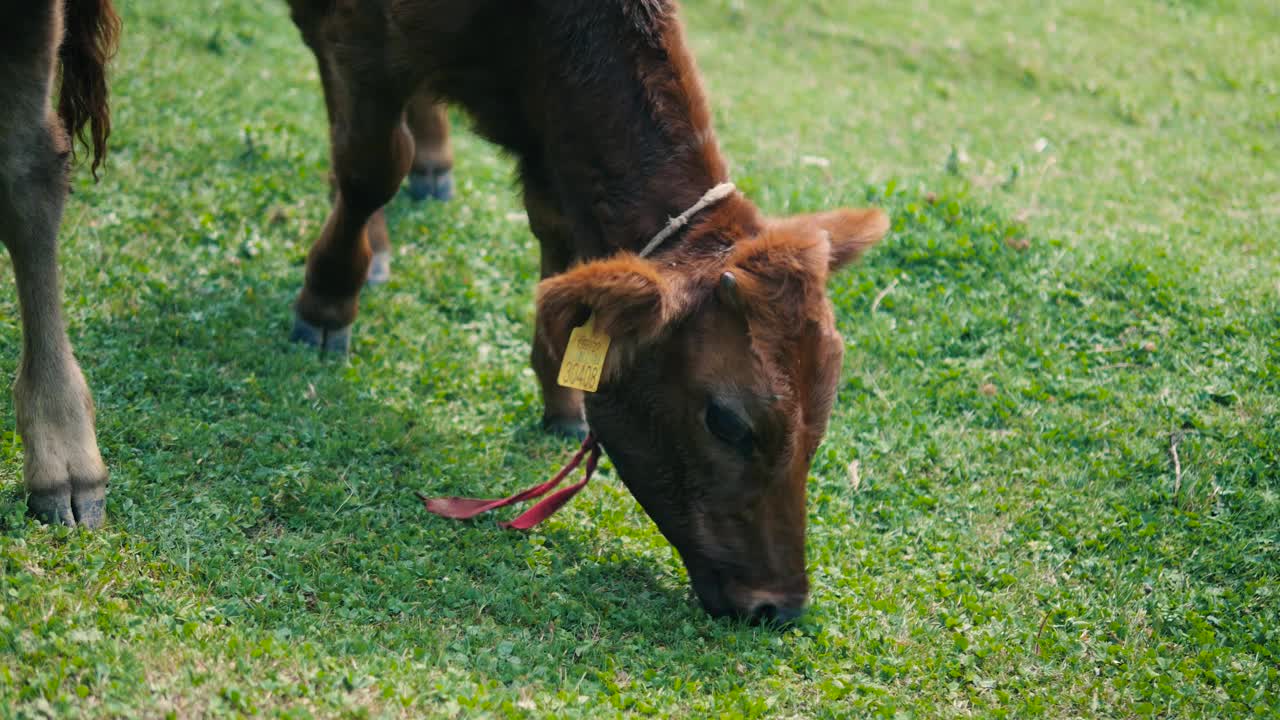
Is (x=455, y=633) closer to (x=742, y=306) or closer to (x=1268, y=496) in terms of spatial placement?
(x=742, y=306)

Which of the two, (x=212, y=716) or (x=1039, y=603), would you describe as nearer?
(x=212, y=716)

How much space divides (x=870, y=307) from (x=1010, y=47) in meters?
5.43

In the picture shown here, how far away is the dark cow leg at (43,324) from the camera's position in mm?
3625

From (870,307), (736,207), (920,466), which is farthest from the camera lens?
(870,307)

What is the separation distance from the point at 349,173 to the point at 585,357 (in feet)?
6.17

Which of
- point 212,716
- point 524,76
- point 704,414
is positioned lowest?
point 212,716

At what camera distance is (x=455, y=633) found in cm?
366

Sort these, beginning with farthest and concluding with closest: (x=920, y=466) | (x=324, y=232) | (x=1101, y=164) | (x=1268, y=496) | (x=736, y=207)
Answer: (x=1101, y=164), (x=324, y=232), (x=920, y=466), (x=1268, y=496), (x=736, y=207)

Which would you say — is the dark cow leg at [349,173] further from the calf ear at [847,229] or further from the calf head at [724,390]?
the calf ear at [847,229]

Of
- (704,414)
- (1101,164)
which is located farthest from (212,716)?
(1101,164)

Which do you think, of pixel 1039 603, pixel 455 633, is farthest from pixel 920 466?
pixel 455 633

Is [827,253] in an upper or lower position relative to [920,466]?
upper

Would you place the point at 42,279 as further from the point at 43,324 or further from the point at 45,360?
the point at 45,360

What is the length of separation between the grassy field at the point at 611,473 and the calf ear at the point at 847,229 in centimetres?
112
